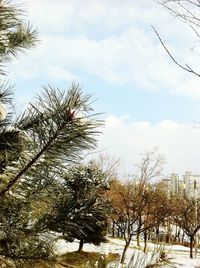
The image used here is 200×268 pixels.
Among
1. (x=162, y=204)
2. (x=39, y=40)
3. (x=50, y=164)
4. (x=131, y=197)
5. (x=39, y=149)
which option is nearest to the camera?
(x=39, y=149)

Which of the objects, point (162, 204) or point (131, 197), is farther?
point (162, 204)

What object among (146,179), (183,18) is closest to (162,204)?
(146,179)

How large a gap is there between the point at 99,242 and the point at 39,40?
16.3 meters

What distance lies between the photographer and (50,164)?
2.56 metres

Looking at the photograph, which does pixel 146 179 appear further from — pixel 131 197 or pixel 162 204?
pixel 162 204

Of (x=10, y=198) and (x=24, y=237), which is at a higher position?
(x=10, y=198)

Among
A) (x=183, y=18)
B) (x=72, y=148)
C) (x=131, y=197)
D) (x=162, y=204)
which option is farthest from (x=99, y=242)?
(x=72, y=148)

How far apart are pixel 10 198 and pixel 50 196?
15.5 inches

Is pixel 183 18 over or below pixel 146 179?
below

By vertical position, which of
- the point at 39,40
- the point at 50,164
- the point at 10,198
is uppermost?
the point at 39,40

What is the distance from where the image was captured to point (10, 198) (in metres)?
2.75

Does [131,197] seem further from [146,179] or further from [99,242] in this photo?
[99,242]

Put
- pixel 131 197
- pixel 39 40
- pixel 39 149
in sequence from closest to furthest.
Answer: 1. pixel 39 149
2. pixel 39 40
3. pixel 131 197

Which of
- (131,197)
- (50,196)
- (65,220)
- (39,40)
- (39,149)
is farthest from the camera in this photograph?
(131,197)
